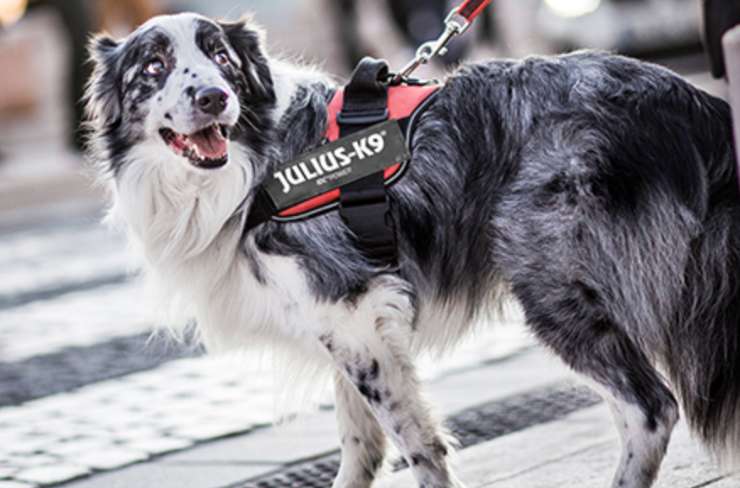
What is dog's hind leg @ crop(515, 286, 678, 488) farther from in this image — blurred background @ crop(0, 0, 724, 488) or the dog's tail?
blurred background @ crop(0, 0, 724, 488)

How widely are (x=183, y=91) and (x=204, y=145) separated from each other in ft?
0.58

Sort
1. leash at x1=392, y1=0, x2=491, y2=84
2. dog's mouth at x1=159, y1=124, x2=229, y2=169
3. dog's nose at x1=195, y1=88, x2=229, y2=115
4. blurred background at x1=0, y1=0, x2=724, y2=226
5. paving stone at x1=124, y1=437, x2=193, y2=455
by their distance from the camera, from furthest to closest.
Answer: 1. blurred background at x1=0, y1=0, x2=724, y2=226
2. paving stone at x1=124, y1=437, x2=193, y2=455
3. leash at x1=392, y1=0, x2=491, y2=84
4. dog's mouth at x1=159, y1=124, x2=229, y2=169
5. dog's nose at x1=195, y1=88, x2=229, y2=115

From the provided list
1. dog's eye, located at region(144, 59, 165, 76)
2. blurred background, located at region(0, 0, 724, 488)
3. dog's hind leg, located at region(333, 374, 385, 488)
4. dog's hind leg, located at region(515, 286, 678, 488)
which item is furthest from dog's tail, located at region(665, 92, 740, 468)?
dog's eye, located at region(144, 59, 165, 76)

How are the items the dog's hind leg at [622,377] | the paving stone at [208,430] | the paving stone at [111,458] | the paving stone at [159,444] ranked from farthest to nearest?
the paving stone at [208,430]
the paving stone at [159,444]
the paving stone at [111,458]
the dog's hind leg at [622,377]

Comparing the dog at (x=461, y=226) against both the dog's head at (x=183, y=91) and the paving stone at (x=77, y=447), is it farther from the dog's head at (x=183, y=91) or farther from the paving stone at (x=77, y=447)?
the paving stone at (x=77, y=447)

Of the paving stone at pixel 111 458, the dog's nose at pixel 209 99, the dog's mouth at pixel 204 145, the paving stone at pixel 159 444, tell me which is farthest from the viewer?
the paving stone at pixel 159 444

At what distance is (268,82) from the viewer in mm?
4652

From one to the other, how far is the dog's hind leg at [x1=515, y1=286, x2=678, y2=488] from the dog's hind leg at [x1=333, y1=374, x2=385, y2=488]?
2.50ft

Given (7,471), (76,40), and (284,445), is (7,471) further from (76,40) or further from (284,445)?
(76,40)

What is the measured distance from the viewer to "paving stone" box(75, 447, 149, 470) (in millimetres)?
5184

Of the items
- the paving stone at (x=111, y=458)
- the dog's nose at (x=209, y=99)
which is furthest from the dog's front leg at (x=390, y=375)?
the paving stone at (x=111, y=458)

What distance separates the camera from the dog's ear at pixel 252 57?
15.1ft

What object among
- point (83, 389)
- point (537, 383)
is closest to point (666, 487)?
point (537, 383)

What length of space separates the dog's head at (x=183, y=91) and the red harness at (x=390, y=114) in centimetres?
20
